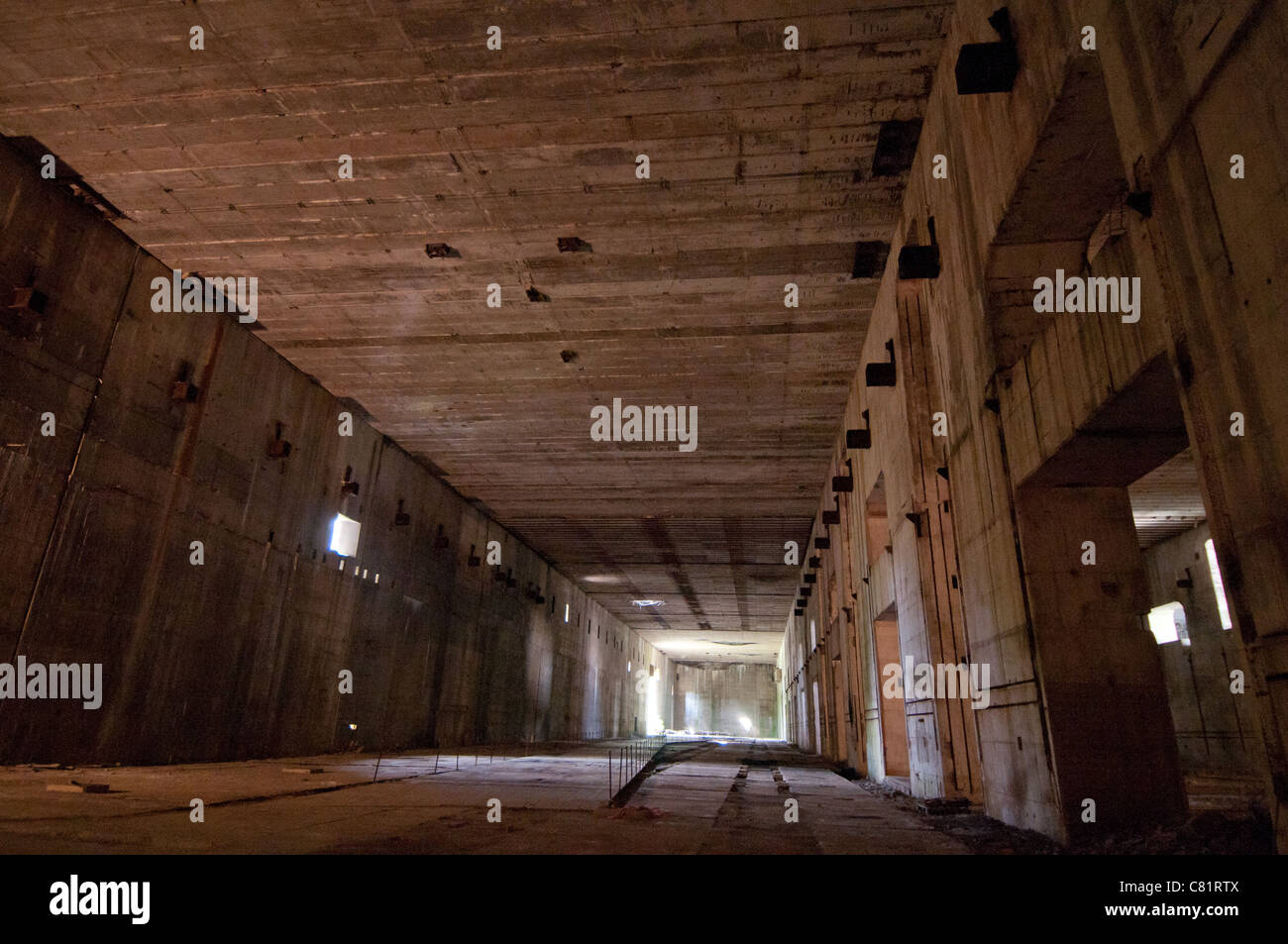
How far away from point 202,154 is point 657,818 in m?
8.14

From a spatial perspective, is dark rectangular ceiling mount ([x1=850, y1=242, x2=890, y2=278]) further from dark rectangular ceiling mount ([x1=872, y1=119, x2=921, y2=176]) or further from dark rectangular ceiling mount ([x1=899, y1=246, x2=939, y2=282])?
dark rectangular ceiling mount ([x1=899, y1=246, x2=939, y2=282])

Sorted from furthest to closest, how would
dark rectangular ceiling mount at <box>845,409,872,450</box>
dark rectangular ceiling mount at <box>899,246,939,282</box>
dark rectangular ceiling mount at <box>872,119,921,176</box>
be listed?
dark rectangular ceiling mount at <box>845,409,872,450</box>
dark rectangular ceiling mount at <box>872,119,921,176</box>
dark rectangular ceiling mount at <box>899,246,939,282</box>

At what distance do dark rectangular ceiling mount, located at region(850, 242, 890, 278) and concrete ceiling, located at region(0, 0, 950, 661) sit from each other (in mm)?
124

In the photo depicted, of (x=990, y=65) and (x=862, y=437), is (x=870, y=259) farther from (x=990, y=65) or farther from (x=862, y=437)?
(x=990, y=65)

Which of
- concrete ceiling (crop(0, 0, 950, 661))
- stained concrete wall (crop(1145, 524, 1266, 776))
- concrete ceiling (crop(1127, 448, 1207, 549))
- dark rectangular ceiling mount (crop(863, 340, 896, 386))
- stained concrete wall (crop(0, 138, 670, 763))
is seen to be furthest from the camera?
stained concrete wall (crop(1145, 524, 1266, 776))

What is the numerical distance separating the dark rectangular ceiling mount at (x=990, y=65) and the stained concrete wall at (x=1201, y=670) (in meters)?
14.4

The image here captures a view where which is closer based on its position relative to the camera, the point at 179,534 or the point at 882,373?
the point at 882,373

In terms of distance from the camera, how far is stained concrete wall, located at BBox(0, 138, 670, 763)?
301 inches

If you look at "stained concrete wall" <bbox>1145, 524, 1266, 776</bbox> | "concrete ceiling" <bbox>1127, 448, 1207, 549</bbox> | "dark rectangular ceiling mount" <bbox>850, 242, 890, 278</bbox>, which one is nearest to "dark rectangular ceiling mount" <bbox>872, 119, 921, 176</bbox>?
"dark rectangular ceiling mount" <bbox>850, 242, 890, 278</bbox>

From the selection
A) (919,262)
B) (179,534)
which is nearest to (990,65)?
(919,262)

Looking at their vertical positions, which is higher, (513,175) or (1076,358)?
(513,175)

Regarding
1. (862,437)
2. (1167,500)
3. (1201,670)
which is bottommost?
(1201,670)

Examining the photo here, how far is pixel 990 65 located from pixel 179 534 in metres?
10.4

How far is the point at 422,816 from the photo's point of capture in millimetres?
4508
